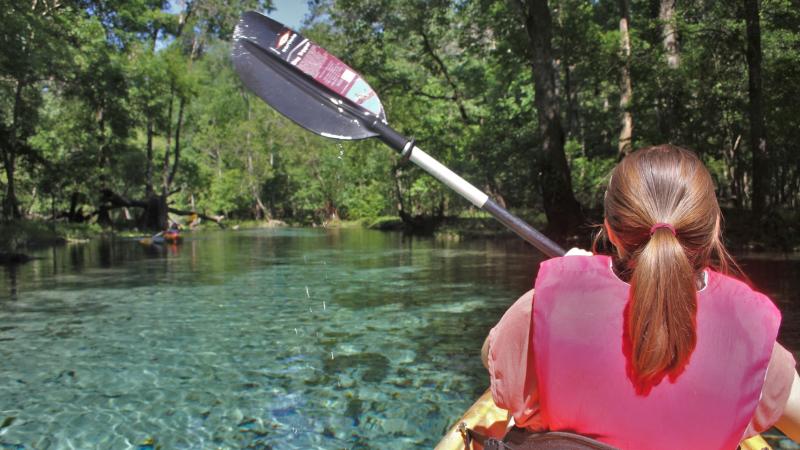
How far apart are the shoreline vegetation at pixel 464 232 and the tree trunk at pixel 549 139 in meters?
0.46

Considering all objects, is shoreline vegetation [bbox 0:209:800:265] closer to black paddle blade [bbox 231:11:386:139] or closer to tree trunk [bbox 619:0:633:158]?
black paddle blade [bbox 231:11:386:139]

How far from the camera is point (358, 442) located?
3.44 metres

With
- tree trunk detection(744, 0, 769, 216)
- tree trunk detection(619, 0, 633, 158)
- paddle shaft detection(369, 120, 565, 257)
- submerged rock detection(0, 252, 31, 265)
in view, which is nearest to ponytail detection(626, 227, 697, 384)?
paddle shaft detection(369, 120, 565, 257)

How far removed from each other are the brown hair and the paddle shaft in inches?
48.8

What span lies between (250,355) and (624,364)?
440cm

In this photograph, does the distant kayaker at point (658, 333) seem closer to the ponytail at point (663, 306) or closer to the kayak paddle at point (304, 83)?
the ponytail at point (663, 306)

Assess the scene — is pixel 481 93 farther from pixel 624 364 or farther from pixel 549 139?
pixel 624 364

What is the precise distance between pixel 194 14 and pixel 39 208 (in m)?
14.5

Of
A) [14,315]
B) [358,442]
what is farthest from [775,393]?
[14,315]

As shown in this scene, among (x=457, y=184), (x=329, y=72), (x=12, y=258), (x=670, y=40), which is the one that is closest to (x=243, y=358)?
(x=329, y=72)

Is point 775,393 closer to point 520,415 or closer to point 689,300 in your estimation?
point 689,300

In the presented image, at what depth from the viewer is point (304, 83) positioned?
3.88 metres

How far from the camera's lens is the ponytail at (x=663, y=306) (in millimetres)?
1244

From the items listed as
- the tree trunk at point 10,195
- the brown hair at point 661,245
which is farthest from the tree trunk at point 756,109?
the tree trunk at point 10,195
